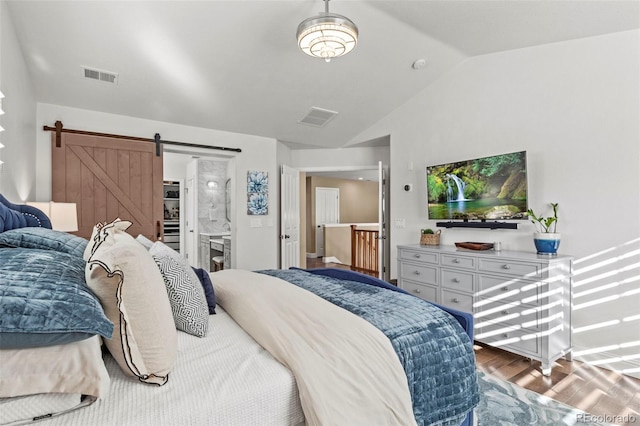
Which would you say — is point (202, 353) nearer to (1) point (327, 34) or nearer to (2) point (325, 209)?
(1) point (327, 34)

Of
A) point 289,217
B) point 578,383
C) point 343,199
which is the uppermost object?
point 343,199

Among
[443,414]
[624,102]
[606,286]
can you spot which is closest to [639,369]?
[606,286]

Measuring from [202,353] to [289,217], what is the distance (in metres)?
4.12

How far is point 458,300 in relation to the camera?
3.18m

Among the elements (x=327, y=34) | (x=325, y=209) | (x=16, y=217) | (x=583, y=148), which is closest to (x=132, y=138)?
(x=16, y=217)

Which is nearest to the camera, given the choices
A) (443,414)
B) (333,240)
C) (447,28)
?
(443,414)

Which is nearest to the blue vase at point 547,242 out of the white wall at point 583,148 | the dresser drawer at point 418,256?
the white wall at point 583,148

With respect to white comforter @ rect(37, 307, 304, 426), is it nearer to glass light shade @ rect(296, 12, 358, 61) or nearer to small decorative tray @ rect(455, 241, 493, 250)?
glass light shade @ rect(296, 12, 358, 61)

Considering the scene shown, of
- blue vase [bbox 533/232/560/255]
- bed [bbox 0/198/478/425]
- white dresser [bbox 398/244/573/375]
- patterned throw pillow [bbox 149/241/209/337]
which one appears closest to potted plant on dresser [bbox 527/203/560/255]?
Result: blue vase [bbox 533/232/560/255]

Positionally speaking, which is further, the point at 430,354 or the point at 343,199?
the point at 343,199

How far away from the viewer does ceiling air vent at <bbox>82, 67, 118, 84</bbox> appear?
303cm

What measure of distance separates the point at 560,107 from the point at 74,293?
3764 millimetres

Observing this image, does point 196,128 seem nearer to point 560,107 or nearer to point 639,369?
point 560,107

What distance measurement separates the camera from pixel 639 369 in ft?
8.20
